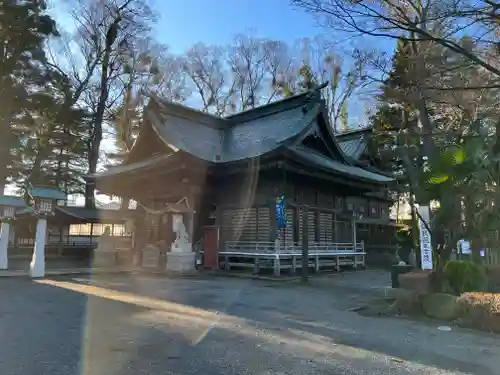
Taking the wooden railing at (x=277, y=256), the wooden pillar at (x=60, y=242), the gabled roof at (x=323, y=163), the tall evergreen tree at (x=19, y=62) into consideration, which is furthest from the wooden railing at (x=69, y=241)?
the gabled roof at (x=323, y=163)

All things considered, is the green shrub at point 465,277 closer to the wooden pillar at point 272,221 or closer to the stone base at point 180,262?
the wooden pillar at point 272,221

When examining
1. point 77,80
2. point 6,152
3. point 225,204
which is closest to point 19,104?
point 6,152

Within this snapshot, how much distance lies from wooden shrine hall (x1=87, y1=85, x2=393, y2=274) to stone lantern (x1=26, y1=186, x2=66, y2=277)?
12.4 feet

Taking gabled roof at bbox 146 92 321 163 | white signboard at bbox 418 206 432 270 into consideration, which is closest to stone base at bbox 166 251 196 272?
gabled roof at bbox 146 92 321 163

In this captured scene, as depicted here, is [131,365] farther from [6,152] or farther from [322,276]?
[6,152]

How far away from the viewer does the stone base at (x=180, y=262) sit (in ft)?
51.3

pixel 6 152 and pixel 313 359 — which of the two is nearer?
pixel 313 359

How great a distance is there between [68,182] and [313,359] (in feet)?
105

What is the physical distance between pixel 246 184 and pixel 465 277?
384 inches

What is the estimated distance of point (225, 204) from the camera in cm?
1748

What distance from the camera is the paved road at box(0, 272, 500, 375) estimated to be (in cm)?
459

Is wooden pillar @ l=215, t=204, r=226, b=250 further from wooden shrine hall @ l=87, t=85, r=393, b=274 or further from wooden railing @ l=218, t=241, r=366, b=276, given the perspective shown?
wooden railing @ l=218, t=241, r=366, b=276

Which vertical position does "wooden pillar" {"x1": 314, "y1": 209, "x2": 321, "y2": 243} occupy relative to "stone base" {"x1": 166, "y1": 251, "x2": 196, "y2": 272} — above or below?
above

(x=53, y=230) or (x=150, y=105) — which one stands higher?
(x=150, y=105)
